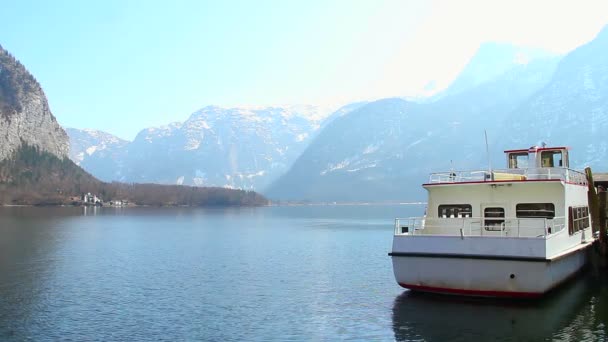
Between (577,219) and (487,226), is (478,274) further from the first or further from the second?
(577,219)

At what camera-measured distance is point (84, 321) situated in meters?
27.9

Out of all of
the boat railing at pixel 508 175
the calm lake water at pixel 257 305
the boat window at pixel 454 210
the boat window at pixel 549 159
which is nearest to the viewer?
the calm lake water at pixel 257 305

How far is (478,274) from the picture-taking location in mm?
27219

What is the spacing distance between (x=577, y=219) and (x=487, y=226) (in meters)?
9.30

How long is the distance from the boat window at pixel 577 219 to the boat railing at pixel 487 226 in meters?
2.50

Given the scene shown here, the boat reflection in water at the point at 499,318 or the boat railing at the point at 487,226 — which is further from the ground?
the boat railing at the point at 487,226

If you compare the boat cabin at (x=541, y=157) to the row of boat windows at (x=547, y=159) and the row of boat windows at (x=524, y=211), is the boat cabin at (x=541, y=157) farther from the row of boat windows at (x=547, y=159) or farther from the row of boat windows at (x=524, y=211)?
the row of boat windows at (x=524, y=211)

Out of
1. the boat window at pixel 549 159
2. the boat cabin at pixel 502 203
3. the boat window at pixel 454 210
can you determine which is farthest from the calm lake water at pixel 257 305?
the boat window at pixel 549 159

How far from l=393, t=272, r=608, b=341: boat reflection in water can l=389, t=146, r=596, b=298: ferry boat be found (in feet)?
2.33

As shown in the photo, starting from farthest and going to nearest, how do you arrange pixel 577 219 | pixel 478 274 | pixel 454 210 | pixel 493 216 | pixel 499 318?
pixel 577 219, pixel 454 210, pixel 493 216, pixel 478 274, pixel 499 318

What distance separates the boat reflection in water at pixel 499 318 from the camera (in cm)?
2380

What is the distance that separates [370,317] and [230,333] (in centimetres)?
684

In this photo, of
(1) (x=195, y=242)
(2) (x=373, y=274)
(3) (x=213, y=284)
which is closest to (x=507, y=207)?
(2) (x=373, y=274)

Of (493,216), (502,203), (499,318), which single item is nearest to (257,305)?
(499,318)
